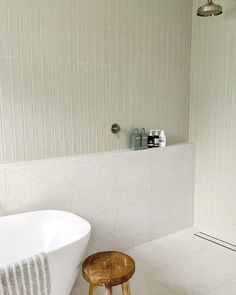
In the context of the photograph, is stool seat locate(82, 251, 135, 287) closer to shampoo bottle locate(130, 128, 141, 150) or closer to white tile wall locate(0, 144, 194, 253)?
white tile wall locate(0, 144, 194, 253)

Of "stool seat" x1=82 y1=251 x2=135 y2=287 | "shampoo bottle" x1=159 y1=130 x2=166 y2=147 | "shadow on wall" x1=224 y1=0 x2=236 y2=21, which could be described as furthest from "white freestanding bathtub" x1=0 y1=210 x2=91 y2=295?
"shadow on wall" x1=224 y1=0 x2=236 y2=21

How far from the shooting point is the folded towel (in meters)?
1.57

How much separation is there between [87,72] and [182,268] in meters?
1.77

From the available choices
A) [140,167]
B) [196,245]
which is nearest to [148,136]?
[140,167]

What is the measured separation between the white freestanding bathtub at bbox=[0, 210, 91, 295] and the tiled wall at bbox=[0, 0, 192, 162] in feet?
1.51

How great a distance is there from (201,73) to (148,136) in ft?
2.86

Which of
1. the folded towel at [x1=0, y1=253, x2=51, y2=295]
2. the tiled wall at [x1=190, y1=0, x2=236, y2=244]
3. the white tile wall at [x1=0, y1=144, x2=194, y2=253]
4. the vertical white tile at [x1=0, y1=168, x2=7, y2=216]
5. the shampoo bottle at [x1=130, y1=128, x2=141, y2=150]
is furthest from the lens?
the tiled wall at [x1=190, y1=0, x2=236, y2=244]

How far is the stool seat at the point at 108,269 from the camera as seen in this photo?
69.4 inches

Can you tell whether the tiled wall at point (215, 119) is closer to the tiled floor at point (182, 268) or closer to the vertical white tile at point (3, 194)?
the tiled floor at point (182, 268)

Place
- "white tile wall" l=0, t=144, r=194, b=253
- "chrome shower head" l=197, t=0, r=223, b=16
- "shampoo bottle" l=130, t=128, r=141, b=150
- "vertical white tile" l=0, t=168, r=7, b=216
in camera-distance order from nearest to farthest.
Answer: "vertical white tile" l=0, t=168, r=7, b=216
"white tile wall" l=0, t=144, r=194, b=253
"chrome shower head" l=197, t=0, r=223, b=16
"shampoo bottle" l=130, t=128, r=141, b=150

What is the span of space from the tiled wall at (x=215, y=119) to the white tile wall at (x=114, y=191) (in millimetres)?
164

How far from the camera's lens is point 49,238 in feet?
7.08

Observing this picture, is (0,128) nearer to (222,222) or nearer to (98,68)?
(98,68)

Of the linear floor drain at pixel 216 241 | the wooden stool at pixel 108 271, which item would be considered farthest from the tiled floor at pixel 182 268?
the wooden stool at pixel 108 271
